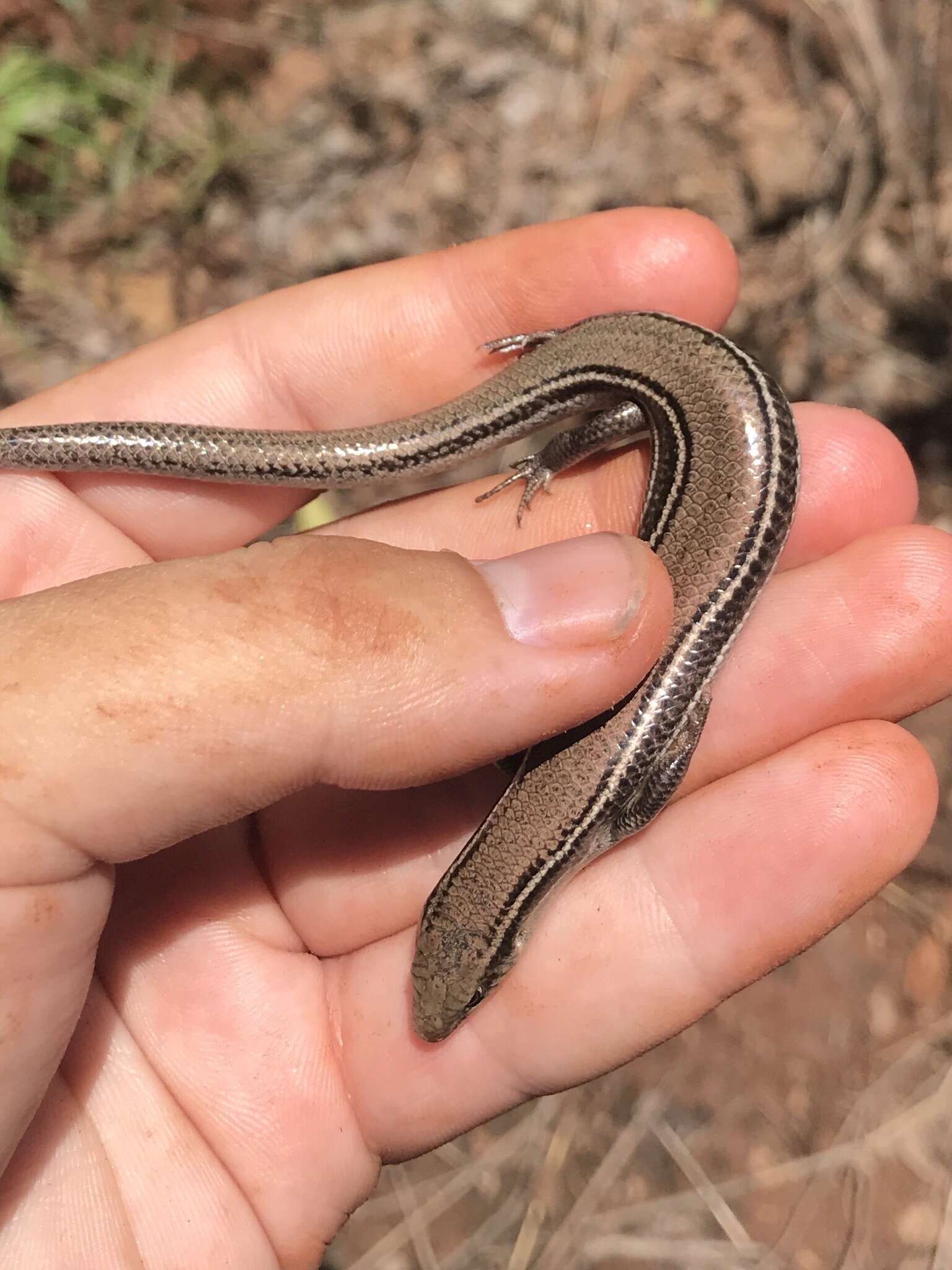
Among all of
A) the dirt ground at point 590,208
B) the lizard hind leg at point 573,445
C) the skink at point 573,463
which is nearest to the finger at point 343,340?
the skink at point 573,463

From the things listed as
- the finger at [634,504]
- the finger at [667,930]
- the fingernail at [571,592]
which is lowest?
the finger at [667,930]

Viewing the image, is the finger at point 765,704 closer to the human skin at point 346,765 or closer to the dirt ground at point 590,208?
the human skin at point 346,765

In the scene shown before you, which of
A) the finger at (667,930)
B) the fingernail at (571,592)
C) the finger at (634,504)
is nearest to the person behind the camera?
the fingernail at (571,592)

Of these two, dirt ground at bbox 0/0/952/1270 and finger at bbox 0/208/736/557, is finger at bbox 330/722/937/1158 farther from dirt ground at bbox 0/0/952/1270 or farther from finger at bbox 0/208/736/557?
finger at bbox 0/208/736/557

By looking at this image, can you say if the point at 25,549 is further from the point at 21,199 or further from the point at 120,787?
the point at 21,199

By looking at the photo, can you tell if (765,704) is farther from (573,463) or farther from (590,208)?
(590,208)

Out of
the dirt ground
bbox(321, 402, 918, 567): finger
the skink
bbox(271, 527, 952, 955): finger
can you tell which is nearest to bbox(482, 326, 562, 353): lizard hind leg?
the skink
